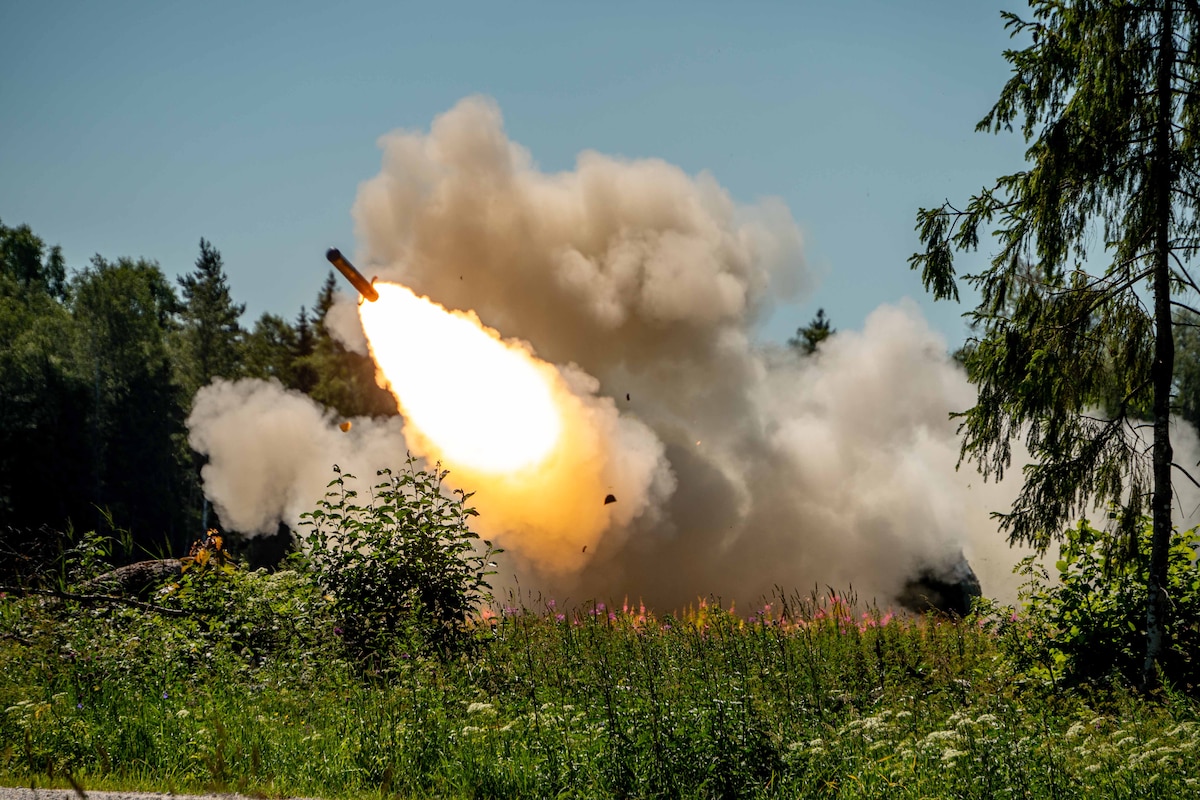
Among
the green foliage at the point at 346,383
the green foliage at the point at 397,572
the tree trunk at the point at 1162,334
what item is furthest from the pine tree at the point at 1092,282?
the green foliage at the point at 346,383

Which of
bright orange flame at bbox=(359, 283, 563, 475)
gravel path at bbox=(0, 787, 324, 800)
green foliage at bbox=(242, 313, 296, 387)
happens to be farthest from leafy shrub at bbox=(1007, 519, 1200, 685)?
A: green foliage at bbox=(242, 313, 296, 387)

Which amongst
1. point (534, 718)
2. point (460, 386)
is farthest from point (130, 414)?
point (534, 718)

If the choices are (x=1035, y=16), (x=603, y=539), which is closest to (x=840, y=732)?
(x=1035, y=16)

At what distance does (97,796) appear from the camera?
204 inches

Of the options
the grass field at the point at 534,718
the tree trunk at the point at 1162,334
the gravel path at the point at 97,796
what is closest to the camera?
the gravel path at the point at 97,796

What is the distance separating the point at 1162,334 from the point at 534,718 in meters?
7.42

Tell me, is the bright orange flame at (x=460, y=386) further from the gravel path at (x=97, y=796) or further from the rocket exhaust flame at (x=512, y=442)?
the gravel path at (x=97, y=796)

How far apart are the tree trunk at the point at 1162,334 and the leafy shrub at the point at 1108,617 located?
14 centimetres

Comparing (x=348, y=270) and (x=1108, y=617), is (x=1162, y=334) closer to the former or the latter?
(x=1108, y=617)

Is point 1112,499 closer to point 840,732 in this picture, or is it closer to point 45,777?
point 840,732

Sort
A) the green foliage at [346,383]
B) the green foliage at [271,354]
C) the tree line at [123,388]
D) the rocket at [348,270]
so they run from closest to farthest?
the rocket at [348,270], the green foliage at [346,383], the tree line at [123,388], the green foliage at [271,354]

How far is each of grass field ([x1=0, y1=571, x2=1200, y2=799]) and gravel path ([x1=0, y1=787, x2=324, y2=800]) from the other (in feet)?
0.46

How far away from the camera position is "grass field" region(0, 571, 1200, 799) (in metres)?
5.58

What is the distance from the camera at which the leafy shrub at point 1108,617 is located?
8.89m
